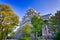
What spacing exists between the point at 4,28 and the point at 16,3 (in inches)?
149

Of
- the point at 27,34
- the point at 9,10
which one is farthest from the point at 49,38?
the point at 9,10

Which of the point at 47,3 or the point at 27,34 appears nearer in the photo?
the point at 47,3

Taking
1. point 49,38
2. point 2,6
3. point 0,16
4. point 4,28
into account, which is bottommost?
point 49,38

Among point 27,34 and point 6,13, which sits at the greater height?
point 6,13

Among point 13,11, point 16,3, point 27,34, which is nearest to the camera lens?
point 16,3

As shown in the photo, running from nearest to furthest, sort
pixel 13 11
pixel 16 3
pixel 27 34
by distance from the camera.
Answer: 1. pixel 16 3
2. pixel 13 11
3. pixel 27 34

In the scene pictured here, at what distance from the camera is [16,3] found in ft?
65.0

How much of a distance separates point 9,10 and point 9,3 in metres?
1.22

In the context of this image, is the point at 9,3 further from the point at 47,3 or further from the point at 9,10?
the point at 47,3

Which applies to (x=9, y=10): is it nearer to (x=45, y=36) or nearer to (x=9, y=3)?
(x=9, y=3)

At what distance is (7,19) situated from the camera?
20.5 m

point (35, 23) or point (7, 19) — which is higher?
point (7, 19)

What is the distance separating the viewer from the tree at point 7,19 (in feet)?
66.5

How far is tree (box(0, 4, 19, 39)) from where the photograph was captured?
20.3 m
